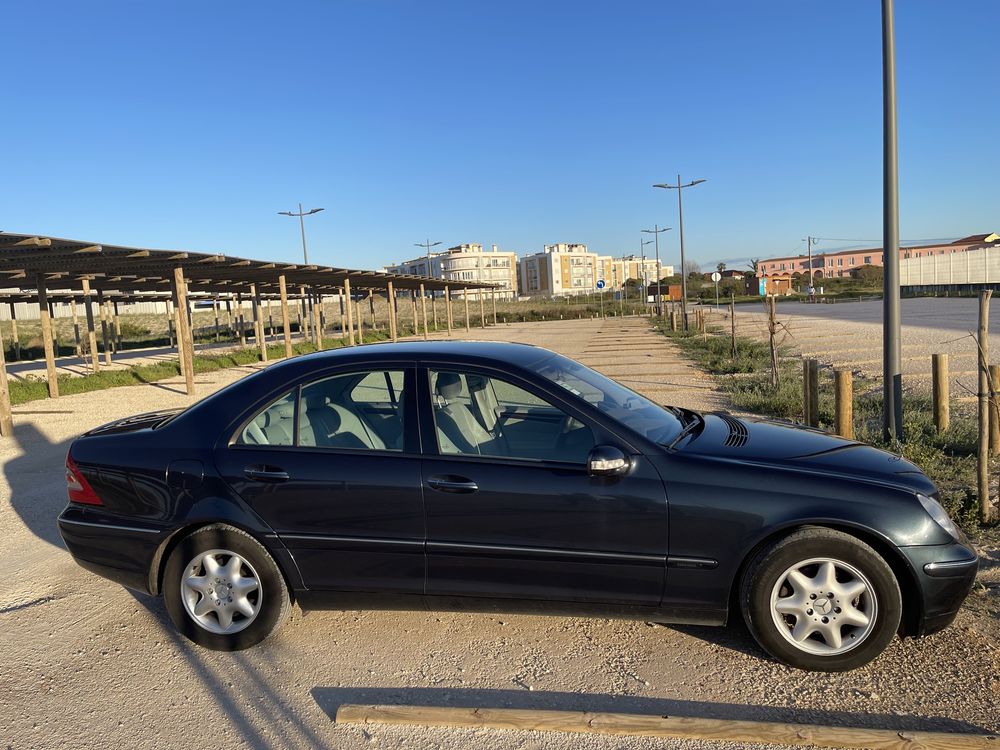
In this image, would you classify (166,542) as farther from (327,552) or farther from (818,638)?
(818,638)

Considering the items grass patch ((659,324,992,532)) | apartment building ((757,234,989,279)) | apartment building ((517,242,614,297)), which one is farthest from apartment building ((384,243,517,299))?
grass patch ((659,324,992,532))

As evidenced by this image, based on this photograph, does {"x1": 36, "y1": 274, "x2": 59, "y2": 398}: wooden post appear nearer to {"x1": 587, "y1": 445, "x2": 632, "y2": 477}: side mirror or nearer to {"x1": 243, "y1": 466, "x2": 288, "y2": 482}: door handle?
{"x1": 243, "y1": 466, "x2": 288, "y2": 482}: door handle

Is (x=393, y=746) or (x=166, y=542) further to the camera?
(x=166, y=542)

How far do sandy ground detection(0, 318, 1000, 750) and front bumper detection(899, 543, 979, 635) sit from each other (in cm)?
28

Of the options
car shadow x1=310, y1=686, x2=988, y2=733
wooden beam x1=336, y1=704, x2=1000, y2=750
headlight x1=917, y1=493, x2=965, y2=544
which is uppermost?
headlight x1=917, y1=493, x2=965, y2=544

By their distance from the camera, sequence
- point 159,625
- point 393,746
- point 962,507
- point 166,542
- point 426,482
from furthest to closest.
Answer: point 962,507 < point 159,625 < point 166,542 < point 426,482 < point 393,746

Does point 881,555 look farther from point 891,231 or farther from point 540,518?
point 891,231

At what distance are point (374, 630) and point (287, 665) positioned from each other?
523mm

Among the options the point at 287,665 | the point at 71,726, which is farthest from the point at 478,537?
the point at 71,726

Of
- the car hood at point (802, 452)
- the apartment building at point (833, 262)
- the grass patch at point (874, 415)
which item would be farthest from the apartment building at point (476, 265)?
the car hood at point (802, 452)

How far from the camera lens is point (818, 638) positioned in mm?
3334

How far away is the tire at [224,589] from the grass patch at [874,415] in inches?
184

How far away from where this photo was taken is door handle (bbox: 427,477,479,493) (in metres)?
3.49

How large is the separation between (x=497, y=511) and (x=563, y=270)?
143837 millimetres
